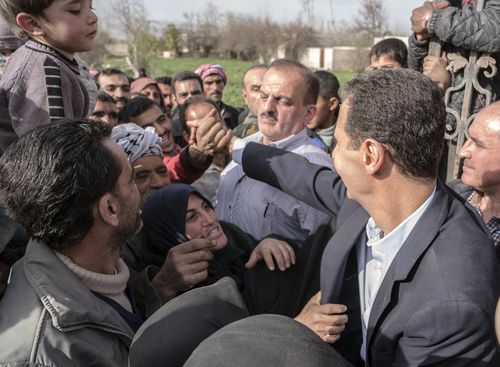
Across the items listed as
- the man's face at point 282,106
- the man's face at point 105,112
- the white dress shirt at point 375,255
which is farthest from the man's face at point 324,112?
the white dress shirt at point 375,255

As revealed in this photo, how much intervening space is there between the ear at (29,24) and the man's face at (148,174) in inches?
43.5

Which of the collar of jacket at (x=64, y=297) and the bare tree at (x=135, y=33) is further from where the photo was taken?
the bare tree at (x=135, y=33)

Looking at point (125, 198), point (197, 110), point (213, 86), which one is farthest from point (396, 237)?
point (213, 86)

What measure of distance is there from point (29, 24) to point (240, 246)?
5.37 feet

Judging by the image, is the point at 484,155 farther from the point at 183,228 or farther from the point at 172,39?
the point at 172,39

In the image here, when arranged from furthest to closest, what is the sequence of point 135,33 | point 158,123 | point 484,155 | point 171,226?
point 135,33, point 158,123, point 484,155, point 171,226

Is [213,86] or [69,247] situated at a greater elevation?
[69,247]

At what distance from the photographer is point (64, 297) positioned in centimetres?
164

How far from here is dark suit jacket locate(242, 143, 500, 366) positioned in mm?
1572

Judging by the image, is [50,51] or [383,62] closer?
[50,51]

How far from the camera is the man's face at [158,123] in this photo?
4602 millimetres

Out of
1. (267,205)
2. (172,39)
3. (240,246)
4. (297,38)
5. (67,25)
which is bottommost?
(172,39)

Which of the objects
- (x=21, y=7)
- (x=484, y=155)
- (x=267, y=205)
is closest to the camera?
(x=21, y=7)

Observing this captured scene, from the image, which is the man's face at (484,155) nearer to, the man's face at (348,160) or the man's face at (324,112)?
the man's face at (348,160)
